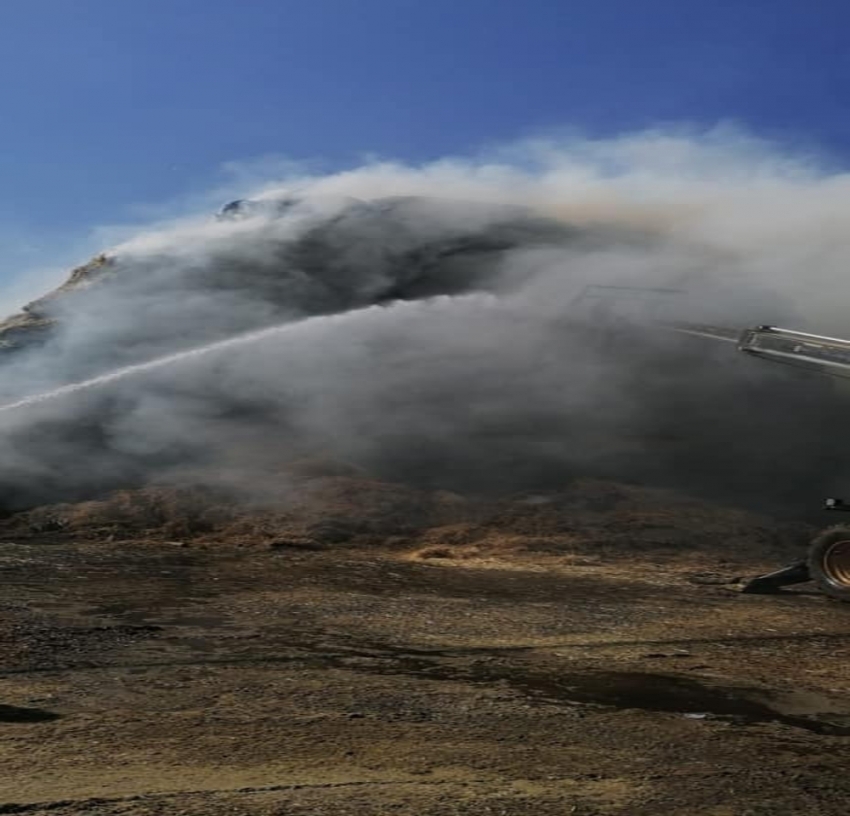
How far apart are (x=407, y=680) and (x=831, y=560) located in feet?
17.8

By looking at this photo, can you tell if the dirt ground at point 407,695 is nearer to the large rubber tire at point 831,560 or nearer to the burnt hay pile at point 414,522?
the large rubber tire at point 831,560

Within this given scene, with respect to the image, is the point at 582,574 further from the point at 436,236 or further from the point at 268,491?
the point at 436,236

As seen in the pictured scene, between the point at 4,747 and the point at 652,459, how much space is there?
1156 centimetres

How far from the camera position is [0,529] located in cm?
1098

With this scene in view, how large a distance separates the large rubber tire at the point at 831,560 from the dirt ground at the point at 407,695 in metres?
0.28

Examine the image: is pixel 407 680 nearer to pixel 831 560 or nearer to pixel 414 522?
pixel 831 560

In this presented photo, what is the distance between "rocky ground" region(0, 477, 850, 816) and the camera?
3523mm

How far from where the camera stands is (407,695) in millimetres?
4828

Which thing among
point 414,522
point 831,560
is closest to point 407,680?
point 831,560

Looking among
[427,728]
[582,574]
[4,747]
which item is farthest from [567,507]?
[4,747]

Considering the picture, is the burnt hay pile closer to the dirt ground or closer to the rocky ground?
the rocky ground

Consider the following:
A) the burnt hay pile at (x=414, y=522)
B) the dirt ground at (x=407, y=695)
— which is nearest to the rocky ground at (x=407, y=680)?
the dirt ground at (x=407, y=695)

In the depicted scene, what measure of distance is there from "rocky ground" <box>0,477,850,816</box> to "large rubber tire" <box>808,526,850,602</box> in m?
0.21

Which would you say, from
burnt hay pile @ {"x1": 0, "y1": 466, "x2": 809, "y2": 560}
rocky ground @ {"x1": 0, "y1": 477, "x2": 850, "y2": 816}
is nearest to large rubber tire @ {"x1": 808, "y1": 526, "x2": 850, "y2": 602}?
rocky ground @ {"x1": 0, "y1": 477, "x2": 850, "y2": 816}
